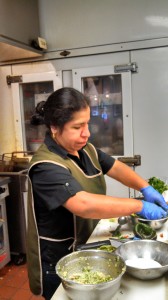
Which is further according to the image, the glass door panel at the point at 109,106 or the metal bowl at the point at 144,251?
the glass door panel at the point at 109,106

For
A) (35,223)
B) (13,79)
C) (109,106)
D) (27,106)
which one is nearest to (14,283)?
(35,223)

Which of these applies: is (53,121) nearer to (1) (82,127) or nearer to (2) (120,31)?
(1) (82,127)

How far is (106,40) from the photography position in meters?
2.72

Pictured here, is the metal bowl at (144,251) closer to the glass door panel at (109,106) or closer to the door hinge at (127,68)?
the glass door panel at (109,106)

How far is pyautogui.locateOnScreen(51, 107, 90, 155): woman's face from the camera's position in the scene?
1.35m

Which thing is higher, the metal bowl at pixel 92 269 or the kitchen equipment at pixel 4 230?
the metal bowl at pixel 92 269

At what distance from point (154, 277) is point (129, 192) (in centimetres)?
183

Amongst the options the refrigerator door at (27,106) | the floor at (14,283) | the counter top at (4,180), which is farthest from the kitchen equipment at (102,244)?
the refrigerator door at (27,106)

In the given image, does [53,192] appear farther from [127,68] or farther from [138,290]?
[127,68]

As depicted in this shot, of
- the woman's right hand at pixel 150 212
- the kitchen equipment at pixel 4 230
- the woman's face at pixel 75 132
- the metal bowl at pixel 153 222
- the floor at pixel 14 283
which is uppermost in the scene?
the woman's face at pixel 75 132

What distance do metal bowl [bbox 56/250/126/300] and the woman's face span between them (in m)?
0.52

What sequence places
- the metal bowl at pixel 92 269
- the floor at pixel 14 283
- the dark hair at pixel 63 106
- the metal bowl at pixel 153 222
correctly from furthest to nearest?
1. the floor at pixel 14 283
2. the metal bowl at pixel 153 222
3. the dark hair at pixel 63 106
4. the metal bowl at pixel 92 269

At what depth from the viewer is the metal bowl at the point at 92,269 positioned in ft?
2.90

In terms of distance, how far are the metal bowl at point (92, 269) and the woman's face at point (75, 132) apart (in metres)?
0.52
